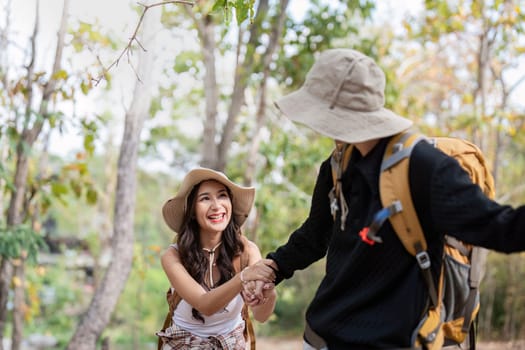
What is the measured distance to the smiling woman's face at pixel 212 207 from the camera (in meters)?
2.63

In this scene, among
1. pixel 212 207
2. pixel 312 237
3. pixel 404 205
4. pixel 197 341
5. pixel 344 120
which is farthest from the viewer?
pixel 212 207

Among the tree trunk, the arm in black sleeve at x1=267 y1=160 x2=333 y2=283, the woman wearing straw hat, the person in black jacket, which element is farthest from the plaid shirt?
the tree trunk

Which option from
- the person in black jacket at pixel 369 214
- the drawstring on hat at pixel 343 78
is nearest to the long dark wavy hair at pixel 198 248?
the person in black jacket at pixel 369 214

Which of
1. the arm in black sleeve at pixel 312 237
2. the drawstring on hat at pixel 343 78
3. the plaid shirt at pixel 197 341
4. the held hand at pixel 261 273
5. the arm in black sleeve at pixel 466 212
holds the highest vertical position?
the drawstring on hat at pixel 343 78

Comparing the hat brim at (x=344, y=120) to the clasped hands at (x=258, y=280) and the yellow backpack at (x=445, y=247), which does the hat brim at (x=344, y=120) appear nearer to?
the yellow backpack at (x=445, y=247)

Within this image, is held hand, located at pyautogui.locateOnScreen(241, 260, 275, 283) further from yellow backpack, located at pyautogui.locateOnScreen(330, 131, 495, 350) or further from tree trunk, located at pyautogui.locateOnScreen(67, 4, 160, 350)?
tree trunk, located at pyautogui.locateOnScreen(67, 4, 160, 350)

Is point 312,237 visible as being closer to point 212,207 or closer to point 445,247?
point 445,247

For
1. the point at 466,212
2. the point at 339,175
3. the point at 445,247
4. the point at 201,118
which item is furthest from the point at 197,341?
the point at 201,118

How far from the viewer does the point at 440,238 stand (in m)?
1.60

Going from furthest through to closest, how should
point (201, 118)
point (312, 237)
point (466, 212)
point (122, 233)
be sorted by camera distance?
point (201, 118) → point (122, 233) → point (312, 237) → point (466, 212)

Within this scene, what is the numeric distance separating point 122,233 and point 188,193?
259cm

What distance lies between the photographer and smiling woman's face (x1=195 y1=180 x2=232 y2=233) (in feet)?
8.64

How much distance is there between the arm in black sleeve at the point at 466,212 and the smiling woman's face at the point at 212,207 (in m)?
1.23

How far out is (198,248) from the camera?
265 cm
